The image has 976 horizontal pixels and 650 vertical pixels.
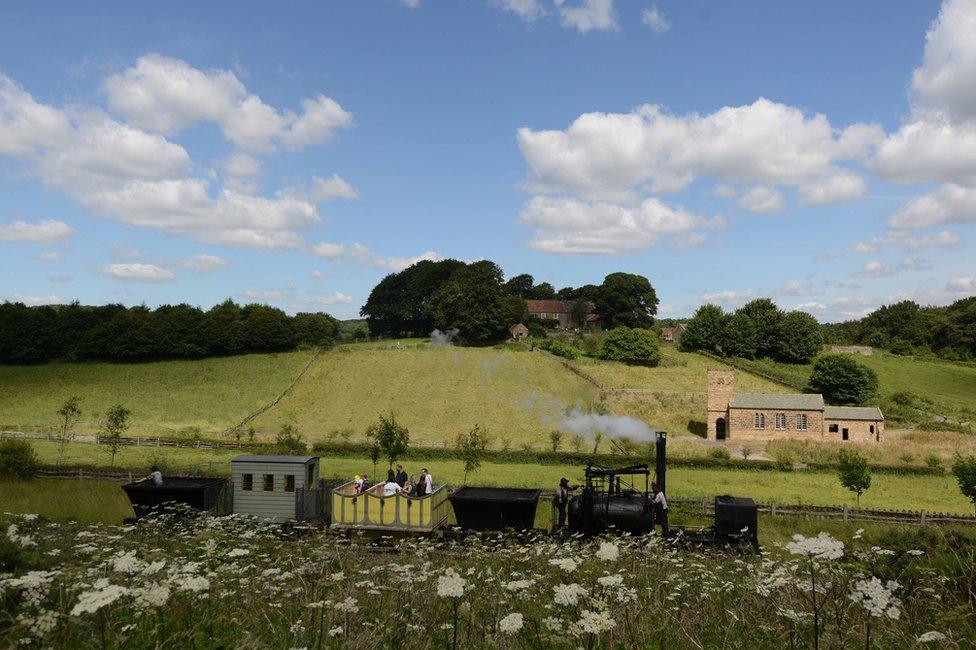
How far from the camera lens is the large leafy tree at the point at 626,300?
347 ft

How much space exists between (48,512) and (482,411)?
3793cm

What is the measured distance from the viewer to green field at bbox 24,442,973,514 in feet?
99.8

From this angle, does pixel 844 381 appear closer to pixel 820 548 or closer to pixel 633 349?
pixel 633 349

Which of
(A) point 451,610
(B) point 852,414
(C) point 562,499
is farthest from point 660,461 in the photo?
(B) point 852,414

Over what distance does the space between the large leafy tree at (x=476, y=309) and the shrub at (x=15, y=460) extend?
56.3 m

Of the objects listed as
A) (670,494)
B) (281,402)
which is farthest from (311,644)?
(281,402)

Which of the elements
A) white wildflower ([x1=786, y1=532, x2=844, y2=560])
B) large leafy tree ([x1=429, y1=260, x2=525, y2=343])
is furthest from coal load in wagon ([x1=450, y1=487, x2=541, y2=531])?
large leafy tree ([x1=429, y1=260, x2=525, y2=343])

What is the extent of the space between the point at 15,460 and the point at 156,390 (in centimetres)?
3516

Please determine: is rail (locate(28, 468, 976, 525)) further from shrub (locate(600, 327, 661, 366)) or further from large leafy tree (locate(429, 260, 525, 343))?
large leafy tree (locate(429, 260, 525, 343))

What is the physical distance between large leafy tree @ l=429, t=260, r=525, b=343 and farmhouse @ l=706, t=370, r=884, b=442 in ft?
121

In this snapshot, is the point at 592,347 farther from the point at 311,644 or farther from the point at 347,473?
the point at 311,644

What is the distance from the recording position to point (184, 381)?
6388cm

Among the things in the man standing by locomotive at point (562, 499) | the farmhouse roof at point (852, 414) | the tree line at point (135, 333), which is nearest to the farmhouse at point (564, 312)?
the tree line at point (135, 333)

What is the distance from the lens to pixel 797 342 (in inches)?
3041
